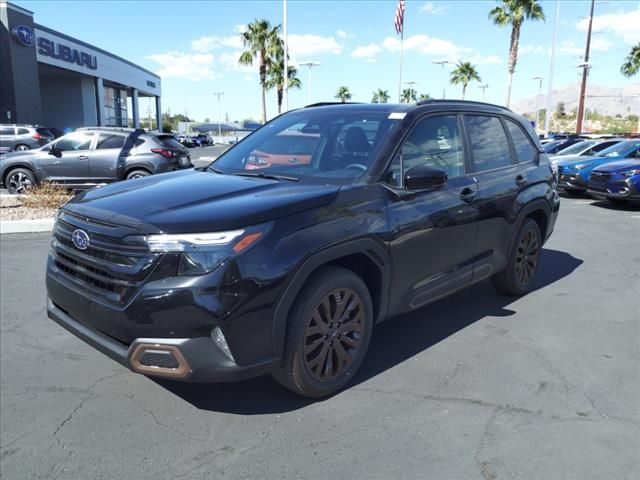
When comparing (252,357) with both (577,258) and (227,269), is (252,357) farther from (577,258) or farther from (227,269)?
(577,258)

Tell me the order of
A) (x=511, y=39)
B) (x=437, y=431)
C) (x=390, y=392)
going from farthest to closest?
(x=511, y=39) < (x=390, y=392) < (x=437, y=431)

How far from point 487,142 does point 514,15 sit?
3139 centimetres

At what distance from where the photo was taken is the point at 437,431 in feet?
9.55

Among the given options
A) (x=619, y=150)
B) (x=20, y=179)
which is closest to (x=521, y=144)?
(x=619, y=150)

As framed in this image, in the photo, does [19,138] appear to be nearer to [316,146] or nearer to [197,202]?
[316,146]

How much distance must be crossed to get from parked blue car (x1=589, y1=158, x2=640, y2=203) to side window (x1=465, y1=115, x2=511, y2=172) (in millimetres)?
8056

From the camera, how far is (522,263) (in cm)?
509

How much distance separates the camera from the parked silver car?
2144 cm

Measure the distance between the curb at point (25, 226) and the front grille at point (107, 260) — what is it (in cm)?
564

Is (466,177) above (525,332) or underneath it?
above

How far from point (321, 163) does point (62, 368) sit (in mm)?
2330

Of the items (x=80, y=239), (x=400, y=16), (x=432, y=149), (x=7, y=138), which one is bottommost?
(x=80, y=239)

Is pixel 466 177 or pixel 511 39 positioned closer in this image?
pixel 466 177

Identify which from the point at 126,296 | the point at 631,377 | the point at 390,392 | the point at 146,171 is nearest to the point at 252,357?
the point at 126,296
